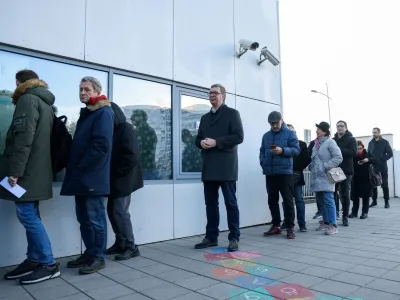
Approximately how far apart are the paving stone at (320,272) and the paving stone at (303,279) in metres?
0.10

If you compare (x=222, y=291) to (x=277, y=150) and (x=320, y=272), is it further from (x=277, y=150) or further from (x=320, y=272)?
(x=277, y=150)

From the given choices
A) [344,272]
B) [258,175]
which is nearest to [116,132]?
[344,272]

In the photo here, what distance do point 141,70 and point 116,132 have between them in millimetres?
1299

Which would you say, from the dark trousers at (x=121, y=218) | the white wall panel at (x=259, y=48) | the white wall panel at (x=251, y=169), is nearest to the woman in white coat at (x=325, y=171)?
the white wall panel at (x=251, y=169)

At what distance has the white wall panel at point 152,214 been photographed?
454cm

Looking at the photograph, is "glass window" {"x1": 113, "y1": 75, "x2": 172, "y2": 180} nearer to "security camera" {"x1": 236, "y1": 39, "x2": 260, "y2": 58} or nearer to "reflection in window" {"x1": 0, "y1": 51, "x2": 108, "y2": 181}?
"reflection in window" {"x1": 0, "y1": 51, "x2": 108, "y2": 181}

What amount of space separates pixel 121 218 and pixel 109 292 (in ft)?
3.85

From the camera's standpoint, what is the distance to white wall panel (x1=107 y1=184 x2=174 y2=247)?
4.54 m

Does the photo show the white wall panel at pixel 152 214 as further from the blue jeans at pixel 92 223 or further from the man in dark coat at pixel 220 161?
the blue jeans at pixel 92 223

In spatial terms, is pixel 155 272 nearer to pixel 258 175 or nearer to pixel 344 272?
Result: pixel 344 272

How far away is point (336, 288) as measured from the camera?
110 inches

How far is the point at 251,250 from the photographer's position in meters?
4.24

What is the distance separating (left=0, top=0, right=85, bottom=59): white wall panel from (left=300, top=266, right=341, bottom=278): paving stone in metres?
3.47

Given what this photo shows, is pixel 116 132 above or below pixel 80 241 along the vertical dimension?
above
